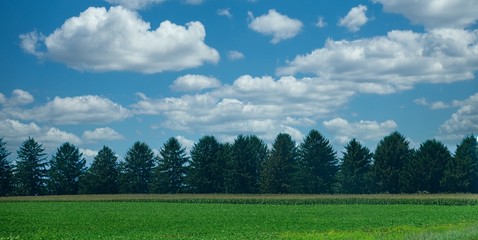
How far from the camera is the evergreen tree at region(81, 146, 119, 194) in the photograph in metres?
113

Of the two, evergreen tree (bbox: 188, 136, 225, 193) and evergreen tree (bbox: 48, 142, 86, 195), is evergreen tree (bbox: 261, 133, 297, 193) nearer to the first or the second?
evergreen tree (bbox: 188, 136, 225, 193)

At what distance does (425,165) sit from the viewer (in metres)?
101

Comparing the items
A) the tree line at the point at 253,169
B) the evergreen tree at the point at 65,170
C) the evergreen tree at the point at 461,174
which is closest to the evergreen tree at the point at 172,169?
the tree line at the point at 253,169

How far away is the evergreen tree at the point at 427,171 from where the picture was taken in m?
101

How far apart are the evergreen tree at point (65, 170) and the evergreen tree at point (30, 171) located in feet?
6.41

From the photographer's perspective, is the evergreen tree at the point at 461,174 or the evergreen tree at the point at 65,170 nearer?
the evergreen tree at the point at 461,174

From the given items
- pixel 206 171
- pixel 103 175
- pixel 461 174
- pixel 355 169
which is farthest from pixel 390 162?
pixel 103 175

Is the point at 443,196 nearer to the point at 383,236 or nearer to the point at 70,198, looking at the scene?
the point at 383,236

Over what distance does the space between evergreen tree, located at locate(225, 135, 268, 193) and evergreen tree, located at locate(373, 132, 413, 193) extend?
2415cm

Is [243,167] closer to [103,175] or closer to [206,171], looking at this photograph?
[206,171]

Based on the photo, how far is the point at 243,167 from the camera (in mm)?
113500

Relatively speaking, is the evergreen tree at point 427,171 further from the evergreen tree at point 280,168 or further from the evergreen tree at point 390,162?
the evergreen tree at point 280,168

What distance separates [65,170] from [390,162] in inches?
2571

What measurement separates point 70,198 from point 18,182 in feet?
95.3
